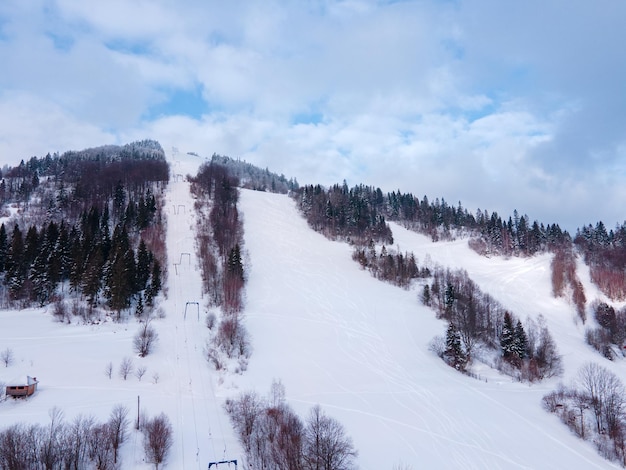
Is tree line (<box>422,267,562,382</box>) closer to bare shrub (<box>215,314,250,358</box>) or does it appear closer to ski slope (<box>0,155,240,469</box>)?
bare shrub (<box>215,314,250,358</box>)

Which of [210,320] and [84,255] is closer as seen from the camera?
[210,320]

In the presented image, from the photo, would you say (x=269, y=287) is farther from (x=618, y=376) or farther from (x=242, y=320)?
(x=618, y=376)

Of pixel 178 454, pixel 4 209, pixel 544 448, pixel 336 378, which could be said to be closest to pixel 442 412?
pixel 544 448

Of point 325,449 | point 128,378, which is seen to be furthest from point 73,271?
point 325,449

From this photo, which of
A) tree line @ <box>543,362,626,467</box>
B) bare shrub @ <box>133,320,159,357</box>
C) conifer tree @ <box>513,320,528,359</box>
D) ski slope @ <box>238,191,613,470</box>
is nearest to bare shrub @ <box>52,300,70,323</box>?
bare shrub @ <box>133,320,159,357</box>

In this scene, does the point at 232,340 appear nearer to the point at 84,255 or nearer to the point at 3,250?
the point at 84,255

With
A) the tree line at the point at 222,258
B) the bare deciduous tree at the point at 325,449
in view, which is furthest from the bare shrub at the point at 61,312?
the bare deciduous tree at the point at 325,449
